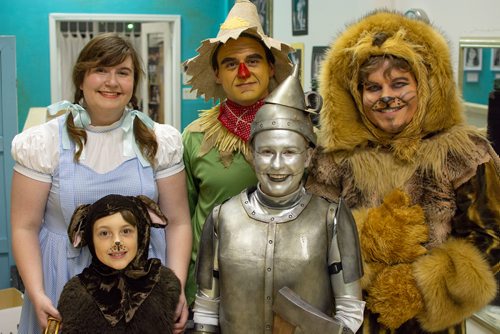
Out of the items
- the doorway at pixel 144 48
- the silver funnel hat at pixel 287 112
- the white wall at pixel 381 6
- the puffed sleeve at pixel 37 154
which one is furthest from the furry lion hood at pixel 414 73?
the doorway at pixel 144 48

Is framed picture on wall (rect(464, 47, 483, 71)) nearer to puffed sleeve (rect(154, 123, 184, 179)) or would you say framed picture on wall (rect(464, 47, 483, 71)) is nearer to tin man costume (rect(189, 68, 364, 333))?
tin man costume (rect(189, 68, 364, 333))

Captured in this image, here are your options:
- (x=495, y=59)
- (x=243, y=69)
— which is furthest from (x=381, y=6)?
(x=243, y=69)

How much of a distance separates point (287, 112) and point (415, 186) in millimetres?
494

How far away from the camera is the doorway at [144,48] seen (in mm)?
6188

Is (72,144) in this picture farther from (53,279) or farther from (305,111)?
(305,111)

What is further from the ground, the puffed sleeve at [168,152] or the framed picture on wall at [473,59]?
the framed picture on wall at [473,59]

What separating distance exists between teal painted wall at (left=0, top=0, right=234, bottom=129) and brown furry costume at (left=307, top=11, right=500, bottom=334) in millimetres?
4234

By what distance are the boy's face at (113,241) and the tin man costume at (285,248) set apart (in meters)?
0.26

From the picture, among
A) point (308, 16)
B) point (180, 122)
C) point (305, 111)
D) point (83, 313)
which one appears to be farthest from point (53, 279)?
point (180, 122)

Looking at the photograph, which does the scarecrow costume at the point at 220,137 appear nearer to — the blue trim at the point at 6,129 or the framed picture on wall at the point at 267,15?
the blue trim at the point at 6,129

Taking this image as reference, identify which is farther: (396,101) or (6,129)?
(6,129)

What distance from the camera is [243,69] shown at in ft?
6.79

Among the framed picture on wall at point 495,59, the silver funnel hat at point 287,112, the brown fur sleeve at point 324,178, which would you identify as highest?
the framed picture on wall at point 495,59

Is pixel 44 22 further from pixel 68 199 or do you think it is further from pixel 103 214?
pixel 103 214
